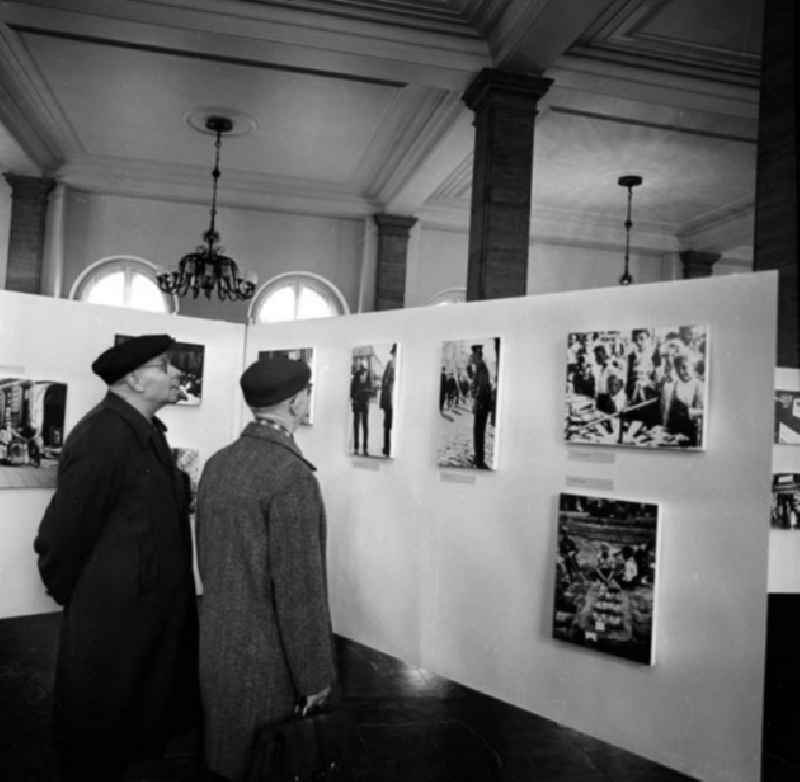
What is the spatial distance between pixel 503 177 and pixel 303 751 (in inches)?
242

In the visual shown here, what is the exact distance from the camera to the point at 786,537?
11.3ft

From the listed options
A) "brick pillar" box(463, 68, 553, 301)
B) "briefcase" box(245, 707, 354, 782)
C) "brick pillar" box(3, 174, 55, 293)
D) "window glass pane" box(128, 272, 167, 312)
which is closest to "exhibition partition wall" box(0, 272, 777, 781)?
"briefcase" box(245, 707, 354, 782)

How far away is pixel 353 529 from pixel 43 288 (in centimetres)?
955

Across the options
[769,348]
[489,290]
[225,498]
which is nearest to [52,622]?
[225,498]

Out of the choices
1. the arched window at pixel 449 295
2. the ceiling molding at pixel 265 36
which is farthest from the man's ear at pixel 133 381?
the arched window at pixel 449 295

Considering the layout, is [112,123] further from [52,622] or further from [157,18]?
[52,622]

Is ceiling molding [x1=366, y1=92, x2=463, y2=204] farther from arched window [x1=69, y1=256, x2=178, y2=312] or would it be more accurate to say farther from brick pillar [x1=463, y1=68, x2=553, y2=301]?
arched window [x1=69, y1=256, x2=178, y2=312]

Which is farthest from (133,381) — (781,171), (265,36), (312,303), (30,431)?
(312,303)

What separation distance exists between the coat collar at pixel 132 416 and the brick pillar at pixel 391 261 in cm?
1011

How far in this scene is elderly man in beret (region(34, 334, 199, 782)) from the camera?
249cm

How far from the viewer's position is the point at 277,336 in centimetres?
422

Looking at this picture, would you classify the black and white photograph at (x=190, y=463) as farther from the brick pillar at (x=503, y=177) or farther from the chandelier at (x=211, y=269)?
the chandelier at (x=211, y=269)

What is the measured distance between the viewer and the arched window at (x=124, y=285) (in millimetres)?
12188

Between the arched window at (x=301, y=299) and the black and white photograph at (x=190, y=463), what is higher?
the arched window at (x=301, y=299)
